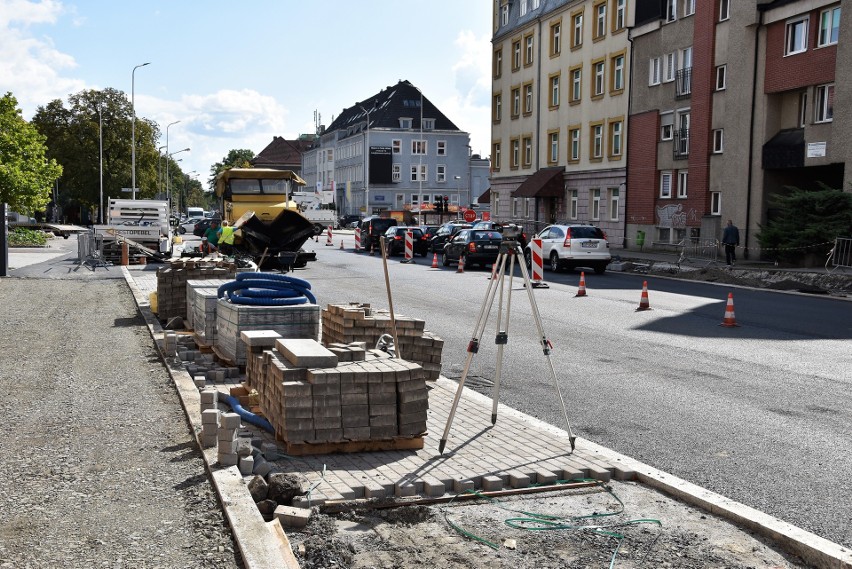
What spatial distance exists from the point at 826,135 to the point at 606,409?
2553 cm

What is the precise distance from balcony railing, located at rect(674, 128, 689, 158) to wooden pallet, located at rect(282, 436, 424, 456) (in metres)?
35.2

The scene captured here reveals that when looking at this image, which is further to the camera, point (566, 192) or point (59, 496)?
point (566, 192)

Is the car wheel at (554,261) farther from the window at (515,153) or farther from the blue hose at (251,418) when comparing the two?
the window at (515,153)

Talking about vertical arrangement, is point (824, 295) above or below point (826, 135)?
below

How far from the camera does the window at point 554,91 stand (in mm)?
52844

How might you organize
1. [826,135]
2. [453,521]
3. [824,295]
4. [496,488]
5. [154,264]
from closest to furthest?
[453,521] → [496,488] → [824,295] → [826,135] → [154,264]

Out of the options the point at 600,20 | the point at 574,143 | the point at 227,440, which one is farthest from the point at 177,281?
the point at 574,143

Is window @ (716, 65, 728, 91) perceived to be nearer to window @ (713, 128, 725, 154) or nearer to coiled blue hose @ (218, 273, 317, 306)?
window @ (713, 128, 725, 154)

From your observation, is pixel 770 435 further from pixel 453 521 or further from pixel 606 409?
pixel 453 521

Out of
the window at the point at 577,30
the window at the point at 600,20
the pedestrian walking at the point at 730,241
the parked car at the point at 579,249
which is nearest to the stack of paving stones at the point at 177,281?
the parked car at the point at 579,249

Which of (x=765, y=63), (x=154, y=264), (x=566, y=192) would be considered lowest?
(x=154, y=264)

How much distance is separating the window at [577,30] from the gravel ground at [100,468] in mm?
42348

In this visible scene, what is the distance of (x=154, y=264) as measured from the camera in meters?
33.7

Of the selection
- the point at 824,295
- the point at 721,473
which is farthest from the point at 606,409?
the point at 824,295
